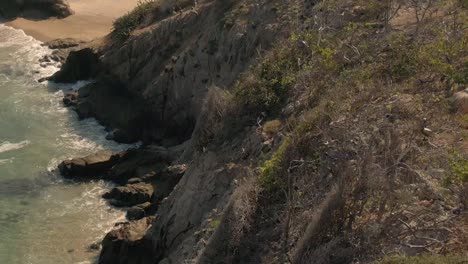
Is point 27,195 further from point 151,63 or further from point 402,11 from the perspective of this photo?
point 402,11

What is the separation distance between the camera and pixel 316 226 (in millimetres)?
11289

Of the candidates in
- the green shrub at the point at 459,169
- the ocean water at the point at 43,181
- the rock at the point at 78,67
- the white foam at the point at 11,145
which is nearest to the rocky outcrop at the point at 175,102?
the rock at the point at 78,67

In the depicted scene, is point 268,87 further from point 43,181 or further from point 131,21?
point 131,21

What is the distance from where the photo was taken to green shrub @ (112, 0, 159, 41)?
35188mm

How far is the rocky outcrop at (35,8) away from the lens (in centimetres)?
4559

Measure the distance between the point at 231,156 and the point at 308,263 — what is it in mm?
6896

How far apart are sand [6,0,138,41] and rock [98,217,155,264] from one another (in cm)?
2310

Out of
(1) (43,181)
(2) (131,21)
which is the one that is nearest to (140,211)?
(1) (43,181)

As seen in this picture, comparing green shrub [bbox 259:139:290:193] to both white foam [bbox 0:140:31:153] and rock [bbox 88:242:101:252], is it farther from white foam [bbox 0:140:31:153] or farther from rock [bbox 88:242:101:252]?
white foam [bbox 0:140:31:153]

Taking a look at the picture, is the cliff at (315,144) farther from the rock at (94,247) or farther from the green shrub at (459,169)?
the rock at (94,247)

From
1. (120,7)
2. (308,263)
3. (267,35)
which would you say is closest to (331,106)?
(308,263)

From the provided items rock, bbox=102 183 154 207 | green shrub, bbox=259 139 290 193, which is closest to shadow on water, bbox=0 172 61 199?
rock, bbox=102 183 154 207

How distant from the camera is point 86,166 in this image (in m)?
26.9

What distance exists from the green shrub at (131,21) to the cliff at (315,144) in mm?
7649
